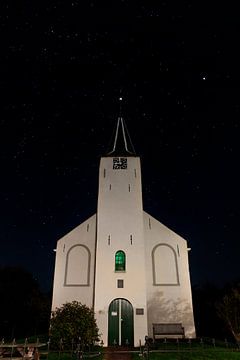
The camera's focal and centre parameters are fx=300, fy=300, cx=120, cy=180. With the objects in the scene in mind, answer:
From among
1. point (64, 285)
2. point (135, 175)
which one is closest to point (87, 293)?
point (64, 285)

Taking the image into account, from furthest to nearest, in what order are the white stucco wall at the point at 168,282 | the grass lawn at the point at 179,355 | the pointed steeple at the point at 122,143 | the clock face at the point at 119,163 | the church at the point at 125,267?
the pointed steeple at the point at 122,143
the clock face at the point at 119,163
the white stucco wall at the point at 168,282
the church at the point at 125,267
the grass lawn at the point at 179,355

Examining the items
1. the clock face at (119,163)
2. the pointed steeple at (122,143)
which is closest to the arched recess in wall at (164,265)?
the clock face at (119,163)

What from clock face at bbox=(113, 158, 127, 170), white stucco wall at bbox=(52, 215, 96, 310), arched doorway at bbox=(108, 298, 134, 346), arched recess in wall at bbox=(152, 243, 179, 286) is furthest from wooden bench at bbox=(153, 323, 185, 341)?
clock face at bbox=(113, 158, 127, 170)

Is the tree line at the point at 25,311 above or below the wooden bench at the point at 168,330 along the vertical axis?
above

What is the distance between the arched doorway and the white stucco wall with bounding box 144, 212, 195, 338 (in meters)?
1.77

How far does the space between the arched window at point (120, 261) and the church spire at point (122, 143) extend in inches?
312

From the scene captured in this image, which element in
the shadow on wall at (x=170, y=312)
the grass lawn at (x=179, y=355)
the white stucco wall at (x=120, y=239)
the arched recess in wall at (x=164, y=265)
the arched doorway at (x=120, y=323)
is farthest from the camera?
the arched recess in wall at (x=164, y=265)

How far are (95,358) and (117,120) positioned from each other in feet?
71.1

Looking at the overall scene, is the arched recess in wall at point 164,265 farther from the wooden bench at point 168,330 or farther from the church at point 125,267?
the wooden bench at point 168,330

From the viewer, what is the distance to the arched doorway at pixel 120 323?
1770cm

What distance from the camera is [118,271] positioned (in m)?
19.3

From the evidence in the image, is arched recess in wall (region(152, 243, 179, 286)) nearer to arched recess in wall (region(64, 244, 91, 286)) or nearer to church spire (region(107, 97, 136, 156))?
arched recess in wall (region(64, 244, 91, 286))

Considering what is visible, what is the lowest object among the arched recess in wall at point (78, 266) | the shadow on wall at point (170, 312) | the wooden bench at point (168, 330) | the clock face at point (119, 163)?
the wooden bench at point (168, 330)

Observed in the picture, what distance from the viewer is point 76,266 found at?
20875mm
